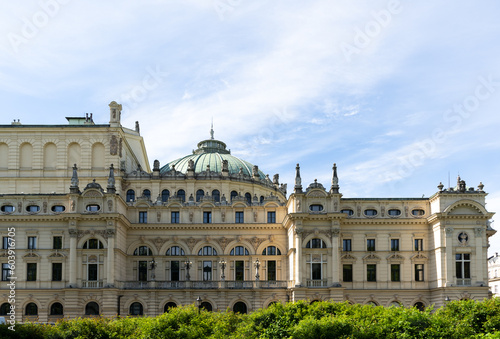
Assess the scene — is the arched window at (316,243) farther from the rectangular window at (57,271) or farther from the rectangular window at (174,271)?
the rectangular window at (57,271)

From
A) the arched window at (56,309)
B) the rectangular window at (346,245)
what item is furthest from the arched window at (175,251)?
the rectangular window at (346,245)

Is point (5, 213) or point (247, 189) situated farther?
point (247, 189)

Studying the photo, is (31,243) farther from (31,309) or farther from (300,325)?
(300,325)

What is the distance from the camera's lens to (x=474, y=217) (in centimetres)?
7775

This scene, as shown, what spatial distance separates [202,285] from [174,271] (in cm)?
518

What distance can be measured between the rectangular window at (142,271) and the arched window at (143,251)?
120 cm

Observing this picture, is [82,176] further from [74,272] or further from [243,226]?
[243,226]

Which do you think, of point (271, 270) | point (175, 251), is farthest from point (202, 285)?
point (271, 270)

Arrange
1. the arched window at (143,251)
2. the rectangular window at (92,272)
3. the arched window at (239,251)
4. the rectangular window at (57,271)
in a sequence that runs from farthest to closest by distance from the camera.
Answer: the arched window at (239,251) < the arched window at (143,251) < the rectangular window at (57,271) < the rectangular window at (92,272)

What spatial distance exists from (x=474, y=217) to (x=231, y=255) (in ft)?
Answer: 102

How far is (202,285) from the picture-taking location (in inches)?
3159

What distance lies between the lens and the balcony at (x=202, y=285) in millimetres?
79875

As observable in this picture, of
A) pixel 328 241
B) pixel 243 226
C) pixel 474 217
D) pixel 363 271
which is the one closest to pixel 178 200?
pixel 243 226

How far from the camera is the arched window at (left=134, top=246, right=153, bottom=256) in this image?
8362 centimetres
